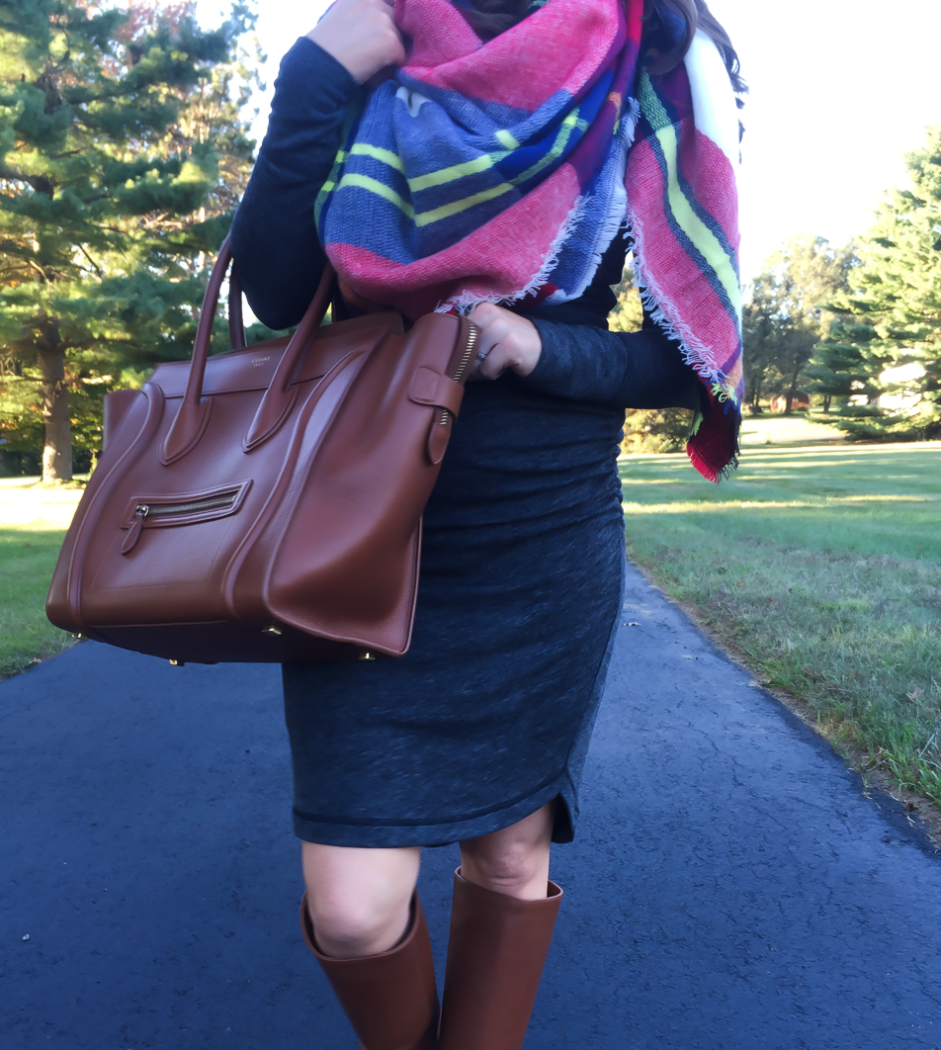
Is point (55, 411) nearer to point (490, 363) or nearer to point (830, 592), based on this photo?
point (830, 592)

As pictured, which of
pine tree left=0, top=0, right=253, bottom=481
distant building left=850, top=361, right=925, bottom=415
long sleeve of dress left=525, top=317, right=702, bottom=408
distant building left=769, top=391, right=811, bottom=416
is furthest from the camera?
distant building left=769, top=391, right=811, bottom=416

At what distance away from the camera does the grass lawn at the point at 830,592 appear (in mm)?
3289

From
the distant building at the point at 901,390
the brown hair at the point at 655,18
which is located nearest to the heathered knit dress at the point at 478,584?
the brown hair at the point at 655,18

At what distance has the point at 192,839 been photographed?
8.49 feet

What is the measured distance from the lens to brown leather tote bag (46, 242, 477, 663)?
101 cm

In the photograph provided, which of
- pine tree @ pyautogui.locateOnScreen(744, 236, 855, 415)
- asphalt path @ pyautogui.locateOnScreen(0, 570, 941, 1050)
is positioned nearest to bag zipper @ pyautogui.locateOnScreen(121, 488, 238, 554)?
asphalt path @ pyautogui.locateOnScreen(0, 570, 941, 1050)

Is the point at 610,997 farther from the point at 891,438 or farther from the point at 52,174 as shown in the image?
the point at 891,438

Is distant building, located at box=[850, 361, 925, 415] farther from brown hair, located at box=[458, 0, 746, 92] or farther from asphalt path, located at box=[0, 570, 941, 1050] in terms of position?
brown hair, located at box=[458, 0, 746, 92]

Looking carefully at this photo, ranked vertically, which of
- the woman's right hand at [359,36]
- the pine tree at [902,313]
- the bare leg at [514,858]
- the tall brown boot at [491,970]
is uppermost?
the pine tree at [902,313]

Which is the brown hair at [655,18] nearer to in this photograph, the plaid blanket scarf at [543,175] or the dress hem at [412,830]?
the plaid blanket scarf at [543,175]

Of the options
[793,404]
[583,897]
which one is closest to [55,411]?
[583,897]

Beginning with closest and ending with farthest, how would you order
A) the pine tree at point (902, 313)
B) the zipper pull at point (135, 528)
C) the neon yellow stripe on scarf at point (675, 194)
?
the zipper pull at point (135, 528), the neon yellow stripe on scarf at point (675, 194), the pine tree at point (902, 313)

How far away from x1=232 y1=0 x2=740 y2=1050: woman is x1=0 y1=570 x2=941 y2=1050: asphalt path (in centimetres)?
60

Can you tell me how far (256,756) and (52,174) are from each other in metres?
15.5
